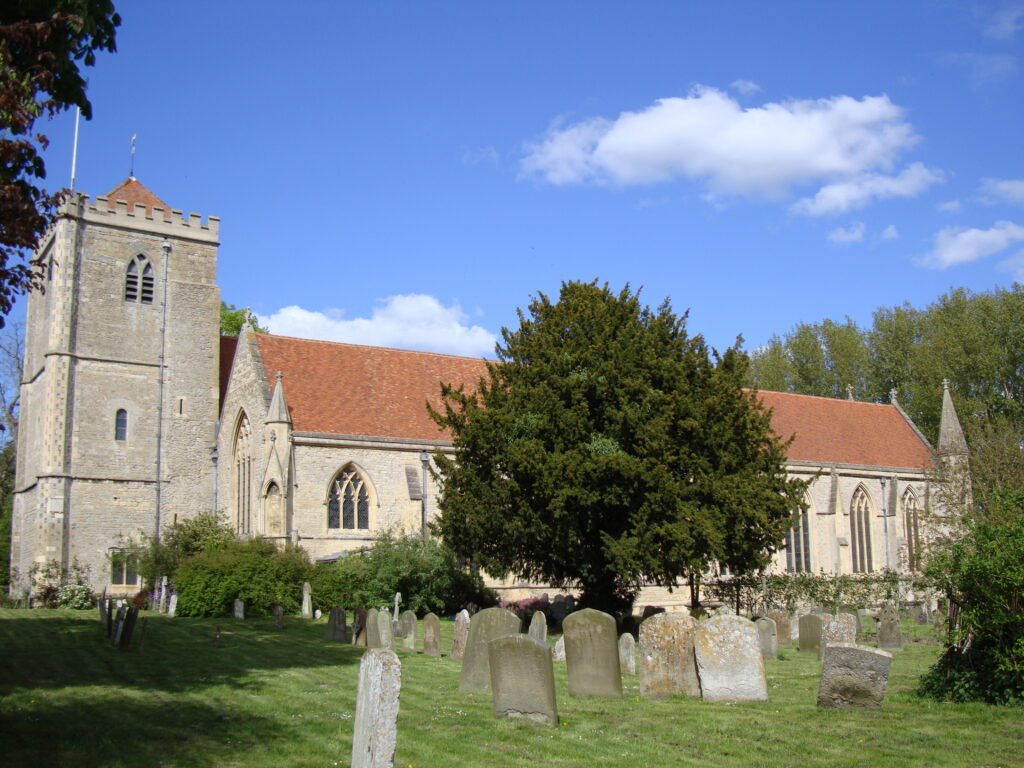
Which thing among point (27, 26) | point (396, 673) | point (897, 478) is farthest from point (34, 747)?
point (897, 478)

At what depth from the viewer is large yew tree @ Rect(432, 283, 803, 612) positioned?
20.2m

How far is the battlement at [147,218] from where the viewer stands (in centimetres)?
3509

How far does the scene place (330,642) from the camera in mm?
19812

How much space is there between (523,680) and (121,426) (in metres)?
27.9

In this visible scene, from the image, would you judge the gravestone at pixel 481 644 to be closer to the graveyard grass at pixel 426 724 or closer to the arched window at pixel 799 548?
the graveyard grass at pixel 426 724

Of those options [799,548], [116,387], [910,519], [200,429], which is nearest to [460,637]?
[200,429]

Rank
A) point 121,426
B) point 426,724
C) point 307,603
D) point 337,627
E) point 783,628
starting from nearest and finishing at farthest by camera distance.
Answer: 1. point 426,724
2. point 337,627
3. point 783,628
4. point 307,603
5. point 121,426

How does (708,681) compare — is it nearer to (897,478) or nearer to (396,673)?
(396,673)

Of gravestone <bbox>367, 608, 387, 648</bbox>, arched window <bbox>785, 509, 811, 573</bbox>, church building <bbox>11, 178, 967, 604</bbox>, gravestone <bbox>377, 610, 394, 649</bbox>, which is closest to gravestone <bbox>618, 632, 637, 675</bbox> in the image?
gravestone <bbox>377, 610, 394, 649</bbox>

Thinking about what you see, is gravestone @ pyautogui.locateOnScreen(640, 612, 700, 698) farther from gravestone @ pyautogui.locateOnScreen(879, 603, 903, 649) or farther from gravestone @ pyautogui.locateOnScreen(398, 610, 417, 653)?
gravestone @ pyautogui.locateOnScreen(879, 603, 903, 649)

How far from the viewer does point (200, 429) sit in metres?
36.0

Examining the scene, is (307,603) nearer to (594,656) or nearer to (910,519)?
(594,656)

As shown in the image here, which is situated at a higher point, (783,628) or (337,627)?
(337,627)

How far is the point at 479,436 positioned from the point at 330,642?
540 cm
